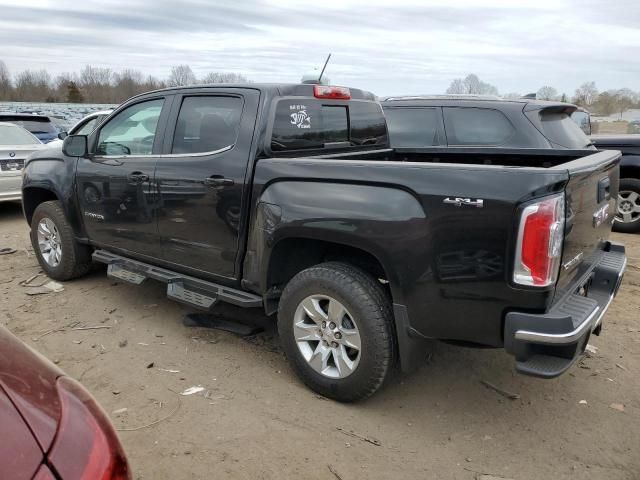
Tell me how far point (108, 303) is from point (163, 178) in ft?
5.34

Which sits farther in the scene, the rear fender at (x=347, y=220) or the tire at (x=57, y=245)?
the tire at (x=57, y=245)

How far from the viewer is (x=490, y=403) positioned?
3400mm

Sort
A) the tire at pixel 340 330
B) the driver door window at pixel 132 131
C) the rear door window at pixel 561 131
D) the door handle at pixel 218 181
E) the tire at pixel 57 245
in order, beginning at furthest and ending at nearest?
1. the rear door window at pixel 561 131
2. the tire at pixel 57 245
3. the driver door window at pixel 132 131
4. the door handle at pixel 218 181
5. the tire at pixel 340 330

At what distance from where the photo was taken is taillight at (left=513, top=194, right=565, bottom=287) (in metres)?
2.50

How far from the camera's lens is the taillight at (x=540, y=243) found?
2498 mm

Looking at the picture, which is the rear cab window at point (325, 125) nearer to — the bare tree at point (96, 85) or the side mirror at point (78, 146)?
the side mirror at point (78, 146)

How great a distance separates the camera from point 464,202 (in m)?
2.65

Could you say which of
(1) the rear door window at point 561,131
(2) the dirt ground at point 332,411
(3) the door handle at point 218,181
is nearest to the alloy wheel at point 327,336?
(2) the dirt ground at point 332,411

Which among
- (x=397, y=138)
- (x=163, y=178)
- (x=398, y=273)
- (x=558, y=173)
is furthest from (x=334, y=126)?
(x=397, y=138)

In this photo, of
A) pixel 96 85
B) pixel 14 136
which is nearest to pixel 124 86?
pixel 96 85

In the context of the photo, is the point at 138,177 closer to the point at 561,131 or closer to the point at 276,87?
the point at 276,87

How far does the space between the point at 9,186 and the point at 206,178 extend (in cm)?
664

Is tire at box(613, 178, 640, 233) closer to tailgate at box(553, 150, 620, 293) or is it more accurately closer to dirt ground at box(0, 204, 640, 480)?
dirt ground at box(0, 204, 640, 480)

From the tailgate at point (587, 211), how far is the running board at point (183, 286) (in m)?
1.99
